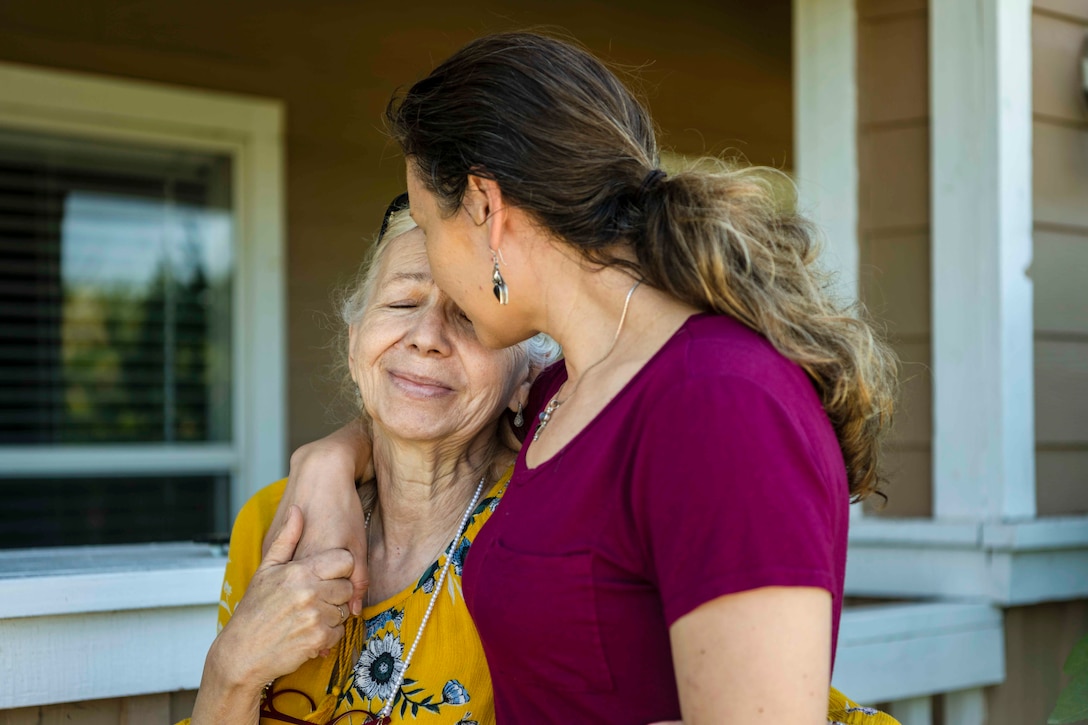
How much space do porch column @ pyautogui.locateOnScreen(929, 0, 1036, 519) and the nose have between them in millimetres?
1588

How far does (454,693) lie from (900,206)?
189 centimetres

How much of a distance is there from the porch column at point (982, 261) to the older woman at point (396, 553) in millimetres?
1337

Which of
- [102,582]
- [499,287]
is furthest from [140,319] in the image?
[499,287]

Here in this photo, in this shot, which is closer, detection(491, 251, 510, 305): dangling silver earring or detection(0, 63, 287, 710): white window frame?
detection(491, 251, 510, 305): dangling silver earring

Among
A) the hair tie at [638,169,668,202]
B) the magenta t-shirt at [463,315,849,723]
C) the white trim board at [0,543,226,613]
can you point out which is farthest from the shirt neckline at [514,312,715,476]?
the white trim board at [0,543,226,613]

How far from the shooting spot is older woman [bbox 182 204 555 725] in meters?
1.48

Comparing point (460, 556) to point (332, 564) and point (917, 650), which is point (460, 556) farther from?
point (917, 650)

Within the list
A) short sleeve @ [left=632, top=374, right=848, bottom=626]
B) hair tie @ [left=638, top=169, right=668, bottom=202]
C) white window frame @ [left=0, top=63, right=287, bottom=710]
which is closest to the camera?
short sleeve @ [left=632, top=374, right=848, bottom=626]

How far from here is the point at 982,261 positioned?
2678 millimetres

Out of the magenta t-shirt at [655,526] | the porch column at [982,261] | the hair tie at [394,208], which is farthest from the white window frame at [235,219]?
the magenta t-shirt at [655,526]

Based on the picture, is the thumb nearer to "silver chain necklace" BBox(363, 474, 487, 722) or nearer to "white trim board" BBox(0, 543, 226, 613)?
"silver chain necklace" BBox(363, 474, 487, 722)

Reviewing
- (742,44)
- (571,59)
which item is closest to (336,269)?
(742,44)

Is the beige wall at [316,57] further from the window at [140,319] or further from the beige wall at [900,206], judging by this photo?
the beige wall at [900,206]

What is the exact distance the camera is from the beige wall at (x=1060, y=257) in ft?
9.04
